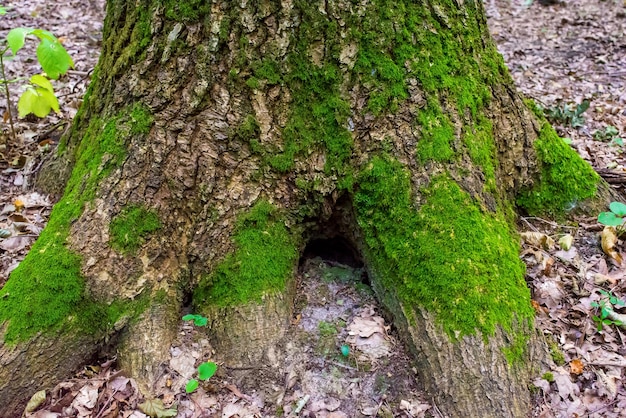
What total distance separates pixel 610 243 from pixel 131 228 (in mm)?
3023

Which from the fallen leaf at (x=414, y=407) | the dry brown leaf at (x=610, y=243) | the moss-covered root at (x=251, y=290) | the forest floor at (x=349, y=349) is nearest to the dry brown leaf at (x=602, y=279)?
the forest floor at (x=349, y=349)

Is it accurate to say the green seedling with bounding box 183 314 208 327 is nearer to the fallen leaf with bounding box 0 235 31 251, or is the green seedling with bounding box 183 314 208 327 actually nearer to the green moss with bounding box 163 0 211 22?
the fallen leaf with bounding box 0 235 31 251

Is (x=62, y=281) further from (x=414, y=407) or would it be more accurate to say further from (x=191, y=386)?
(x=414, y=407)

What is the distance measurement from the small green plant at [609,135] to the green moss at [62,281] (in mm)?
4314

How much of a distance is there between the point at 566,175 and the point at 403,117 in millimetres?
1450

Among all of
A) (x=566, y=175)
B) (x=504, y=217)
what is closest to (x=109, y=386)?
(x=504, y=217)

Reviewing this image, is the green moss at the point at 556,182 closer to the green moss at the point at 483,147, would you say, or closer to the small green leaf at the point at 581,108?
the green moss at the point at 483,147

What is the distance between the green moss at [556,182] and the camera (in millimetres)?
3371

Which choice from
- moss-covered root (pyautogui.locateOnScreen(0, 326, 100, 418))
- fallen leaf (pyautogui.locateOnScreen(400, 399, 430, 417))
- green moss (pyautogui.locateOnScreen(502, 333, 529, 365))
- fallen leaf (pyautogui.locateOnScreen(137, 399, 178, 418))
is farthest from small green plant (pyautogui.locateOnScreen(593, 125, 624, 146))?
moss-covered root (pyautogui.locateOnScreen(0, 326, 100, 418))

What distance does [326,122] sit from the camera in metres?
2.75

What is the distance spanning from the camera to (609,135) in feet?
15.5

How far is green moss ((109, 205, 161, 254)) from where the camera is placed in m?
2.66

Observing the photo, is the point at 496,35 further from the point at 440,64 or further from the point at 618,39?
the point at 440,64

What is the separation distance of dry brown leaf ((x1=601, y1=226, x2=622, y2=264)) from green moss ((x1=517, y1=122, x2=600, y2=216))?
0.92 feet
